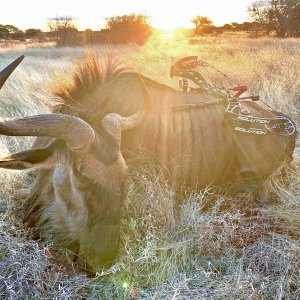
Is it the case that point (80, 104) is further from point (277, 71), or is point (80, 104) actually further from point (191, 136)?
point (277, 71)

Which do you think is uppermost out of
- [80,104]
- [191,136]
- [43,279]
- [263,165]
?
[80,104]

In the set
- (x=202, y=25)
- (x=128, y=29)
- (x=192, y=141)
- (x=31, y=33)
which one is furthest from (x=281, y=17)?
(x=192, y=141)

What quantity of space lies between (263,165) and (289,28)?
33023mm

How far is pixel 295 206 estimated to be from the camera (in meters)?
3.78

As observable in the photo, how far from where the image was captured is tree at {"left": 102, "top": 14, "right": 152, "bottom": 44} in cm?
2634

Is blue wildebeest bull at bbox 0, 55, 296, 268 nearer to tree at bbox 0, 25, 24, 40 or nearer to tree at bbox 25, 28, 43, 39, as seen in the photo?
tree at bbox 25, 28, 43, 39

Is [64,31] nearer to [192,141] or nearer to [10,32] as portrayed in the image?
[10,32]

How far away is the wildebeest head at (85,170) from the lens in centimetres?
272

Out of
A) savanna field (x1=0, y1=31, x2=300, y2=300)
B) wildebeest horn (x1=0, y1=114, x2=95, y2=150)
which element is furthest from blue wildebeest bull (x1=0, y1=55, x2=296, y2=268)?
savanna field (x1=0, y1=31, x2=300, y2=300)

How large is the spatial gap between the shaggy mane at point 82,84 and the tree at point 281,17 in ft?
104

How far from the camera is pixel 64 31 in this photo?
94.7 ft

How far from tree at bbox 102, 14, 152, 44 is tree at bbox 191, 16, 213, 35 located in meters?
12.9

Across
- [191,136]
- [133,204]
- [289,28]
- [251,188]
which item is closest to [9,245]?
[133,204]

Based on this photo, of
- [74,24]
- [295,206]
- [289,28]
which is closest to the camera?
[295,206]
